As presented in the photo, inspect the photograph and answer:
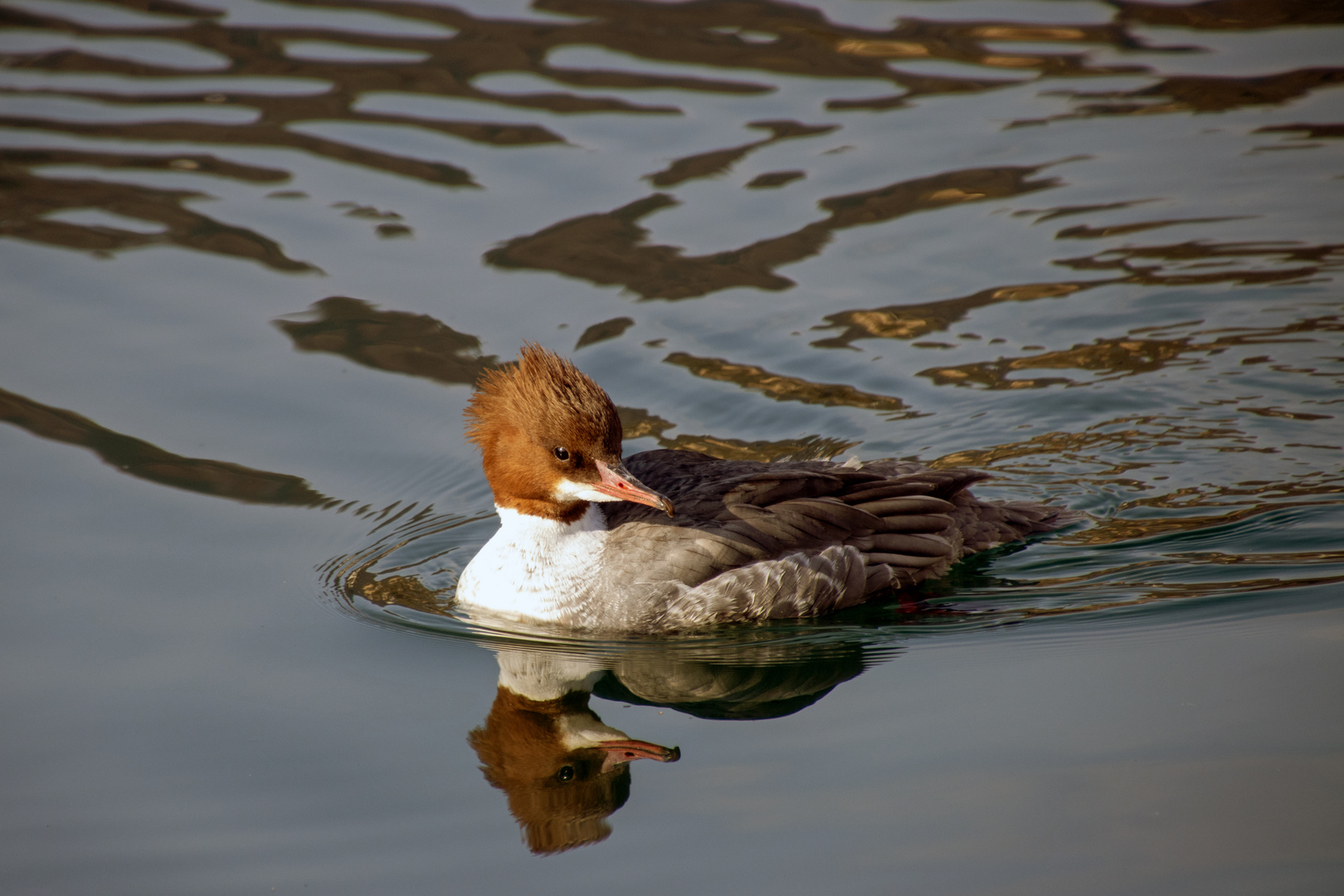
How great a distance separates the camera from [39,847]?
5621mm

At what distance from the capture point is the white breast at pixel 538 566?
7.28 meters

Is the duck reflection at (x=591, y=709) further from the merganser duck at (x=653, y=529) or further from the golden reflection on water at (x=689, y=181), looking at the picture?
the golden reflection on water at (x=689, y=181)

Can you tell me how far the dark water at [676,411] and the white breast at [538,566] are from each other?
0.75 ft

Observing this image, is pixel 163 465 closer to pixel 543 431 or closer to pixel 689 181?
pixel 543 431

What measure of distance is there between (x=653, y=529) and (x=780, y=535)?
69cm

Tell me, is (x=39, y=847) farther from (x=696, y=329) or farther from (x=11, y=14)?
(x=11, y=14)

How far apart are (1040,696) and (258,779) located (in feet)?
11.8

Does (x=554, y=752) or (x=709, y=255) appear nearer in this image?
(x=554, y=752)

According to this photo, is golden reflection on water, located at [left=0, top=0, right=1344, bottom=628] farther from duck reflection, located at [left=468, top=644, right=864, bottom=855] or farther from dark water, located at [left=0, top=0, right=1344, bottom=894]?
duck reflection, located at [left=468, top=644, right=864, bottom=855]

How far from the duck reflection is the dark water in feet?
0.09

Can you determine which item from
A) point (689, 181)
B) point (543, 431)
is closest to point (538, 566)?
point (543, 431)

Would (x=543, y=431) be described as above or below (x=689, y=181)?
below

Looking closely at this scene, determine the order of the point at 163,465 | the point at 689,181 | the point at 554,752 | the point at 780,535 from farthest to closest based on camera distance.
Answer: the point at 689,181 < the point at 163,465 < the point at 780,535 < the point at 554,752

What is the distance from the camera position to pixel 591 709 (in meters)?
6.65
